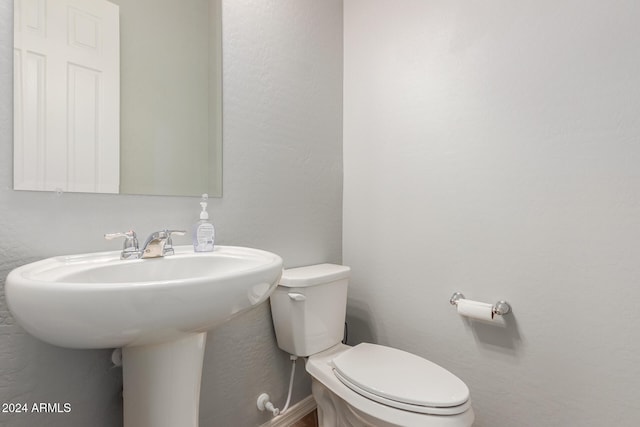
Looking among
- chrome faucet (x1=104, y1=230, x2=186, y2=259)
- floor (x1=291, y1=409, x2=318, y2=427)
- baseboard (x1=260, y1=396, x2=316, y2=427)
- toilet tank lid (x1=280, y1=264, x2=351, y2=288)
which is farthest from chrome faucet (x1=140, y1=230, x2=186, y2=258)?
floor (x1=291, y1=409, x2=318, y2=427)

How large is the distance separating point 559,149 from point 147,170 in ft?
4.53

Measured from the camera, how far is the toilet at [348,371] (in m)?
0.82

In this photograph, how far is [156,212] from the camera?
925 mm

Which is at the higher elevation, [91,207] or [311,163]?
[311,163]

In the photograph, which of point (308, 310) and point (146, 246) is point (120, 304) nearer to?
point (146, 246)

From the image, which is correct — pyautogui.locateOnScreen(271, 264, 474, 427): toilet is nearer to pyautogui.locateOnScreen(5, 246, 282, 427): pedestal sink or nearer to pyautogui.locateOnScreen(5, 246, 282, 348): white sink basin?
pyautogui.locateOnScreen(5, 246, 282, 427): pedestal sink

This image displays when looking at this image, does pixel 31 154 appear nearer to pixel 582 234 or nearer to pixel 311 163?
pixel 311 163

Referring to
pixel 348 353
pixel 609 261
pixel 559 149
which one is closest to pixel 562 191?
pixel 559 149

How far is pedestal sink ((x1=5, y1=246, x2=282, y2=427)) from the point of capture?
18.2 inches

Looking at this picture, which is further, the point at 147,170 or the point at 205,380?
the point at 205,380

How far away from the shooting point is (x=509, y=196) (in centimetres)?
110

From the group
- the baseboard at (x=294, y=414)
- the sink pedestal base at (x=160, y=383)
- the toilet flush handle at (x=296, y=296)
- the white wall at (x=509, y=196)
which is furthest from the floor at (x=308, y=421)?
the sink pedestal base at (x=160, y=383)

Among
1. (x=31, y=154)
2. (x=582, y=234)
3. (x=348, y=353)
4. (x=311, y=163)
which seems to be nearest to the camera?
(x=31, y=154)

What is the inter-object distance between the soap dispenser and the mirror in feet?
0.38
